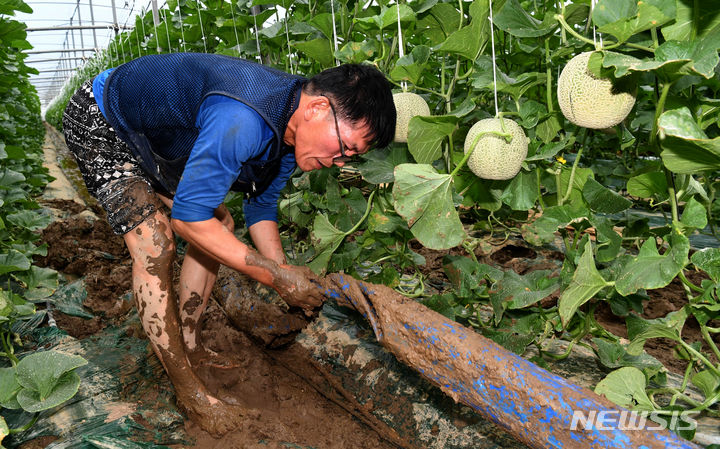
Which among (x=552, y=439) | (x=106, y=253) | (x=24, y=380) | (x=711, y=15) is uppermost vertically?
(x=711, y=15)

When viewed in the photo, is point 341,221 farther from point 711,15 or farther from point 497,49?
point 711,15

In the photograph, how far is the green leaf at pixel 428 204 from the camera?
1346mm

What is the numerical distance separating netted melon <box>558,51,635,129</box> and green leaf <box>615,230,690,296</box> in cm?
29

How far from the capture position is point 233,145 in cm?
141

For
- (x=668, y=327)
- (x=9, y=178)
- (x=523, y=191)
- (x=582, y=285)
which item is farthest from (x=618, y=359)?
(x=9, y=178)

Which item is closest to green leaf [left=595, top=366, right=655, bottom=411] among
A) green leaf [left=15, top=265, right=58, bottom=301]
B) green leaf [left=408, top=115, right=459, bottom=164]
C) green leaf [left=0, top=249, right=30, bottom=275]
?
green leaf [left=408, top=115, right=459, bottom=164]

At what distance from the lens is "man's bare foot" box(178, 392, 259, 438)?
66.8 inches

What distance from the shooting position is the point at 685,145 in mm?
998

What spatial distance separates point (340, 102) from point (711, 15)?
2.85ft

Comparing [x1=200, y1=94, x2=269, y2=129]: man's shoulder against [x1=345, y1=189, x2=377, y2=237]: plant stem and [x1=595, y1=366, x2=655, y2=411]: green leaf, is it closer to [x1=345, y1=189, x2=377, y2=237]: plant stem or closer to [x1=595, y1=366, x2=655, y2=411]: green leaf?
[x1=345, y1=189, x2=377, y2=237]: plant stem

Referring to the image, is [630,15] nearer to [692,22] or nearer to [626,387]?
[692,22]

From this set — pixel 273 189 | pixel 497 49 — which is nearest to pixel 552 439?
pixel 273 189

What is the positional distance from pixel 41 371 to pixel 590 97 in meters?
1.65

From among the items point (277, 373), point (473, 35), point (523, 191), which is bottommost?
point (277, 373)
